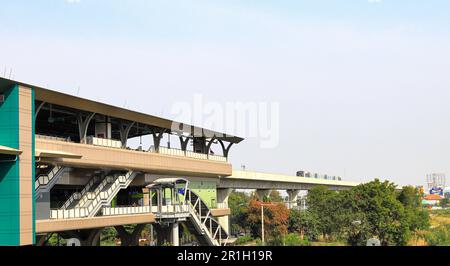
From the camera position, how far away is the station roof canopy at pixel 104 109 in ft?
122

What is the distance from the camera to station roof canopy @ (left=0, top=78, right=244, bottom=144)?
37281mm

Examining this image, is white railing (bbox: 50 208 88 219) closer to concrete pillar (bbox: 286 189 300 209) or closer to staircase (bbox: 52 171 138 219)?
staircase (bbox: 52 171 138 219)

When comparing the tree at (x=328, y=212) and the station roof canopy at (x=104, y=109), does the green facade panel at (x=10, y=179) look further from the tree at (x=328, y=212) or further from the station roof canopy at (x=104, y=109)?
the tree at (x=328, y=212)

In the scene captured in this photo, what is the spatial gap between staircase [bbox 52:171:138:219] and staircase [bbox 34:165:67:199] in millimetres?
1998

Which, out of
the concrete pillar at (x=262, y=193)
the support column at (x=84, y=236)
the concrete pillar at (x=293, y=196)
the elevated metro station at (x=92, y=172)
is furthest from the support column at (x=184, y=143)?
the concrete pillar at (x=293, y=196)

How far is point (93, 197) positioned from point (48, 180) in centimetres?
452

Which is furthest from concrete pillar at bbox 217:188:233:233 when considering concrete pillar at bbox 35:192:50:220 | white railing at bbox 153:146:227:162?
concrete pillar at bbox 35:192:50:220

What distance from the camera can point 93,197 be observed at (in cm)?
4272

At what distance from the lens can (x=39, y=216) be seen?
36844mm

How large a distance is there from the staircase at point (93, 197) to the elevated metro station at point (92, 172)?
76 mm

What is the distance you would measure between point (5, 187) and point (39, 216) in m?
3.30

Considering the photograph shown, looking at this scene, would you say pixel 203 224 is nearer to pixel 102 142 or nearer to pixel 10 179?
pixel 102 142

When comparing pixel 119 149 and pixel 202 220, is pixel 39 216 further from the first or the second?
pixel 202 220
